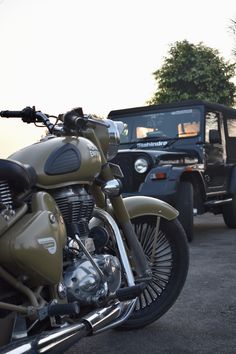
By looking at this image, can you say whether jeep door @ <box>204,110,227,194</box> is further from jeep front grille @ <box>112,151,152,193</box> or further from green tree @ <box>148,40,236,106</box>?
green tree @ <box>148,40,236,106</box>

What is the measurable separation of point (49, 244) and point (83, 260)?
0.40m

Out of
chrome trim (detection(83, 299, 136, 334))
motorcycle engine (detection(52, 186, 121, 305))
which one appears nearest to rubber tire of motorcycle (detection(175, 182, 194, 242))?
chrome trim (detection(83, 299, 136, 334))

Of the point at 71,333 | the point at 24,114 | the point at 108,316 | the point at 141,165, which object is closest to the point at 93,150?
the point at 24,114

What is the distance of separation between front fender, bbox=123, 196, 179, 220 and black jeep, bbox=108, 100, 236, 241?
3269 mm

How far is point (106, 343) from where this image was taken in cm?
337

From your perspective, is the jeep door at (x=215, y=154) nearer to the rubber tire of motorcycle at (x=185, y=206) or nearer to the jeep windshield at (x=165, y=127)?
the jeep windshield at (x=165, y=127)

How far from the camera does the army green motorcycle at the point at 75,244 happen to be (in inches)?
95.2

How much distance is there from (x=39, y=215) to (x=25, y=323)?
49 centimetres

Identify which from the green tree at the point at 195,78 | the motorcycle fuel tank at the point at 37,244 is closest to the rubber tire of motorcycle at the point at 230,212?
the motorcycle fuel tank at the point at 37,244

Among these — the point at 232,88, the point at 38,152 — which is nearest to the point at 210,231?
the point at 38,152

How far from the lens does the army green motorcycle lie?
7.93 feet

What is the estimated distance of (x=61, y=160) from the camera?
2.83 meters

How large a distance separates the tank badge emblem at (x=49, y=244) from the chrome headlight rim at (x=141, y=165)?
475cm

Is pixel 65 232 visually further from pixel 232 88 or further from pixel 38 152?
pixel 232 88
